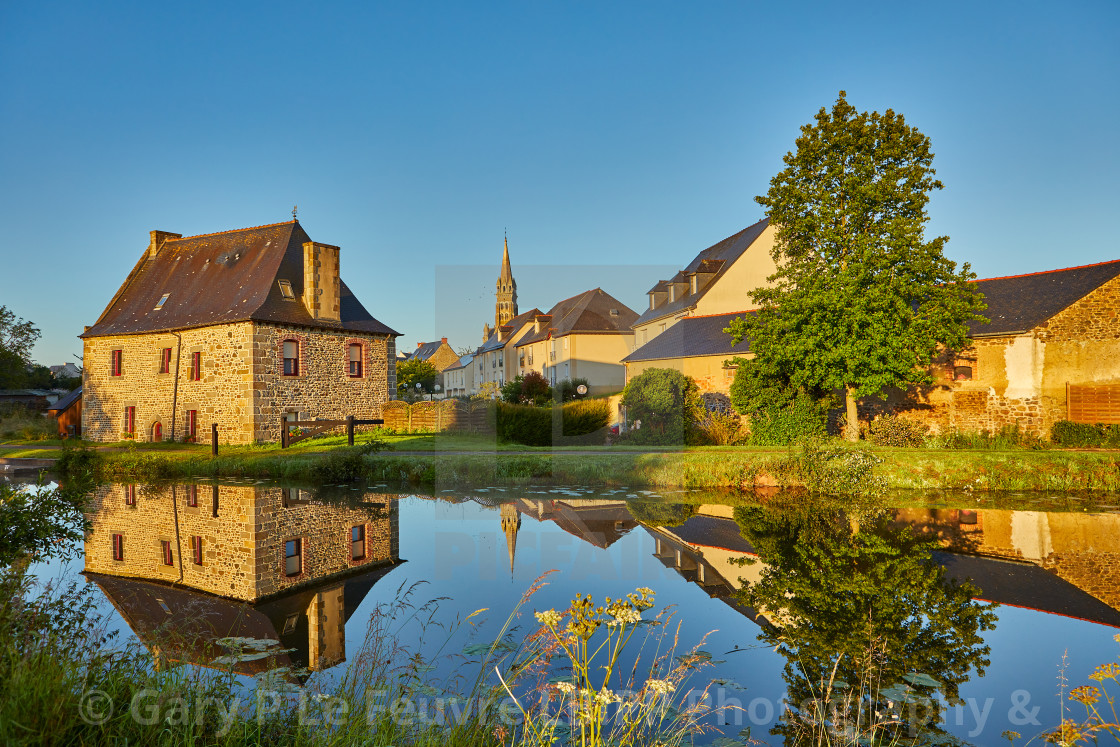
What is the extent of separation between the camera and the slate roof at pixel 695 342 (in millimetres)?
23688

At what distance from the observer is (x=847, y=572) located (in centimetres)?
Answer: 866

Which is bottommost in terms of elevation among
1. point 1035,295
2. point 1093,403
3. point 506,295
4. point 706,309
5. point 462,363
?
point 1093,403

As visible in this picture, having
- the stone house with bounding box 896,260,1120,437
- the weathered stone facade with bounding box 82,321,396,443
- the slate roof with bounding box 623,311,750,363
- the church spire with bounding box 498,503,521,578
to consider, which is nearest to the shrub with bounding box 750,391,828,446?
the slate roof with bounding box 623,311,750,363

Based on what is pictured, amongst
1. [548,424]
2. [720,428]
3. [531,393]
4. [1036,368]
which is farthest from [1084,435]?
[531,393]

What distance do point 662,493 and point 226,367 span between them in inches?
666

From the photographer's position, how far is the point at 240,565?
9.69 metres

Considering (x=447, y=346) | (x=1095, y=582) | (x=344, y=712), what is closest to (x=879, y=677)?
(x=344, y=712)

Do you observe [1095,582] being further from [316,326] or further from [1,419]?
[1,419]

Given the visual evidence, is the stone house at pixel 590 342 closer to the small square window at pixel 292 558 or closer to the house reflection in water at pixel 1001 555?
the house reflection in water at pixel 1001 555

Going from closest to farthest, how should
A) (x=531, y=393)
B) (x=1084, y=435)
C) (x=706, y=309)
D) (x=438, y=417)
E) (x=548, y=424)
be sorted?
1. (x=1084, y=435)
2. (x=548, y=424)
3. (x=438, y=417)
4. (x=531, y=393)
5. (x=706, y=309)

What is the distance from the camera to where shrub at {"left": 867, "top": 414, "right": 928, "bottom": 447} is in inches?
770

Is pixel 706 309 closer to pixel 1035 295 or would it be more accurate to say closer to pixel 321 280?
pixel 1035 295

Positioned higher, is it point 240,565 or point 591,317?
point 591,317

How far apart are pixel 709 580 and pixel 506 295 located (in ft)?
248
